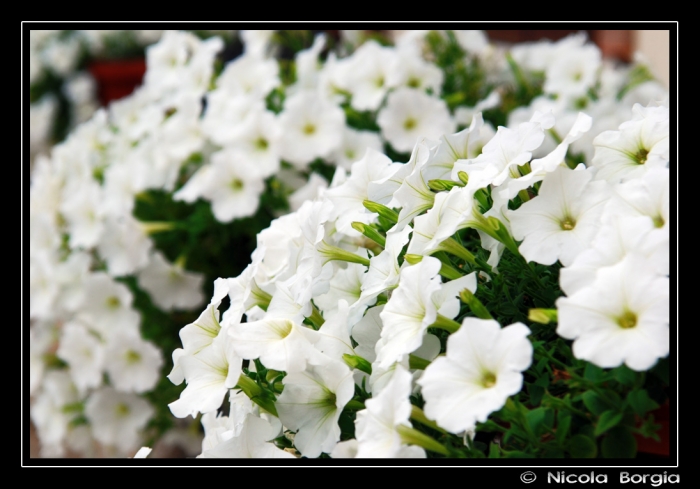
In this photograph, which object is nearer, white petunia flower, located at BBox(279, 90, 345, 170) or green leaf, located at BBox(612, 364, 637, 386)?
green leaf, located at BBox(612, 364, 637, 386)

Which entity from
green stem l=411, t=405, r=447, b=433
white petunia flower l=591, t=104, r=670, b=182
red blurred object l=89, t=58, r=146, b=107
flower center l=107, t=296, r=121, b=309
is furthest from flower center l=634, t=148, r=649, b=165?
red blurred object l=89, t=58, r=146, b=107

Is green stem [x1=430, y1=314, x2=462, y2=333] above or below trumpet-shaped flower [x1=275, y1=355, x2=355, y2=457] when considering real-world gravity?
above

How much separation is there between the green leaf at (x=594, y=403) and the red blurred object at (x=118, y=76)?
2.55 m

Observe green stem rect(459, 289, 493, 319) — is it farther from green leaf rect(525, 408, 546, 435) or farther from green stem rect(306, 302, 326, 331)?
green stem rect(306, 302, 326, 331)

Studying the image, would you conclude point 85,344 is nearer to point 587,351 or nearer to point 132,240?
point 132,240

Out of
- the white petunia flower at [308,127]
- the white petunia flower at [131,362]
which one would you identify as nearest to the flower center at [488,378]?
the white petunia flower at [308,127]

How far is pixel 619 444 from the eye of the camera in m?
0.54

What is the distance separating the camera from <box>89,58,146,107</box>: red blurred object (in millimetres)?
2740

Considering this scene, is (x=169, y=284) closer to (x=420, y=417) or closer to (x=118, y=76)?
(x=420, y=417)

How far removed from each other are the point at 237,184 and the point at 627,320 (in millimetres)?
1055

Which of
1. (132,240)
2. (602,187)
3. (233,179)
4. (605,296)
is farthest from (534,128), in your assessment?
(132,240)

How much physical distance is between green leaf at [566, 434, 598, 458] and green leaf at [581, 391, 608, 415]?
2 centimetres

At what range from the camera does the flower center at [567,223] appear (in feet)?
1.94

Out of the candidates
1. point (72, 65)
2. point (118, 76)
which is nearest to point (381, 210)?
point (118, 76)
